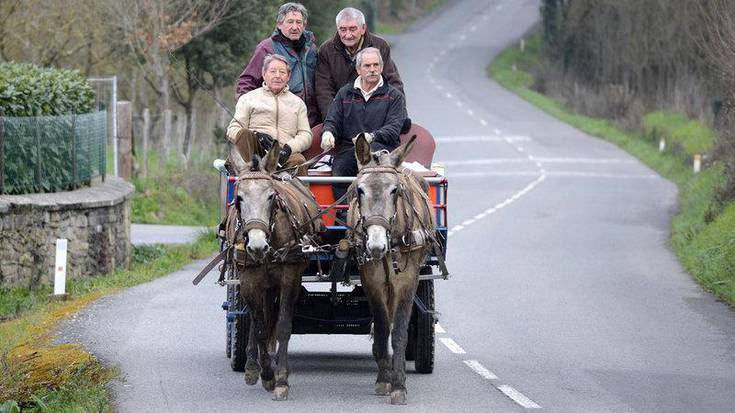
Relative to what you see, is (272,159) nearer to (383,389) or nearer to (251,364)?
(251,364)

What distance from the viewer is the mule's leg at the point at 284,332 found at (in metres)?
11.3

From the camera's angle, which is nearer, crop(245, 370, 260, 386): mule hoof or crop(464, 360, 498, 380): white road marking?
crop(245, 370, 260, 386): mule hoof

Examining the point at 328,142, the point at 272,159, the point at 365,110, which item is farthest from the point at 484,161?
the point at 272,159

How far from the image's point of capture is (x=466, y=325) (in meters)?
16.3

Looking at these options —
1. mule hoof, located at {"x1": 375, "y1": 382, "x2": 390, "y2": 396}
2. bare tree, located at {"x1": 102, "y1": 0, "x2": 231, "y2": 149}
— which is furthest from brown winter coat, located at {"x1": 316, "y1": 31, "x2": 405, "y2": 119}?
bare tree, located at {"x1": 102, "y1": 0, "x2": 231, "y2": 149}

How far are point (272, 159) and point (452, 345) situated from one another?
4.07 metres

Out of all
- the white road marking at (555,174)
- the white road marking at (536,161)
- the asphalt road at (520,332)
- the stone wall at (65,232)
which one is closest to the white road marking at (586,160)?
the white road marking at (536,161)

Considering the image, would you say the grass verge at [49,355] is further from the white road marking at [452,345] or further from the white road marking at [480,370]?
the white road marking at [452,345]

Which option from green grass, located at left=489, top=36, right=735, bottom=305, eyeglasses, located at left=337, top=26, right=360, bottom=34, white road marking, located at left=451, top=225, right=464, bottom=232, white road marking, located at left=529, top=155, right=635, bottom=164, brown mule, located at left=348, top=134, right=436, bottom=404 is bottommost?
white road marking, located at left=529, top=155, right=635, bottom=164

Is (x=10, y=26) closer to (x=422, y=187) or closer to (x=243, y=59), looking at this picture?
(x=243, y=59)

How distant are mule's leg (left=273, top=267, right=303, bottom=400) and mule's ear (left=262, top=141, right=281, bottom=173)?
75 centimetres

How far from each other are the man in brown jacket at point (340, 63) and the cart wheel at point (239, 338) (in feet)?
6.48

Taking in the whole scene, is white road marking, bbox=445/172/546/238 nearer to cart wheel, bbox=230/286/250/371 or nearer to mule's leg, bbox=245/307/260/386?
cart wheel, bbox=230/286/250/371

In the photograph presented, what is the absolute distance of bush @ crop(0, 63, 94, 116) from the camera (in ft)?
68.8
